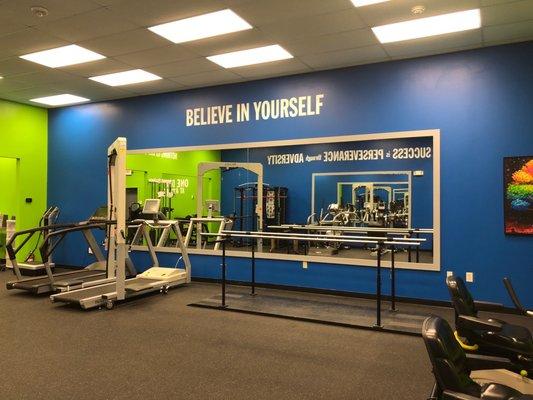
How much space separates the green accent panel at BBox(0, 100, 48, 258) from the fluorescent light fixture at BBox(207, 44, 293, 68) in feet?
16.0

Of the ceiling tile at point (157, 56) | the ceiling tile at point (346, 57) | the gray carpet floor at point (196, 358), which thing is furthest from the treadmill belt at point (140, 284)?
the ceiling tile at point (346, 57)

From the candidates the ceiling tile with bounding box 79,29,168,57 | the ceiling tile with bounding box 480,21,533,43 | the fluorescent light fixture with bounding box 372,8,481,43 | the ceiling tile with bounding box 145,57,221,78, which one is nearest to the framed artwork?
the ceiling tile with bounding box 480,21,533,43

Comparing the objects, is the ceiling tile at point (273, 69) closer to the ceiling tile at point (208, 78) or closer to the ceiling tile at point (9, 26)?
the ceiling tile at point (208, 78)

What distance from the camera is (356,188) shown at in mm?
8438

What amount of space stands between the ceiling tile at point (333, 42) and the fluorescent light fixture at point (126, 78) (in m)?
2.41

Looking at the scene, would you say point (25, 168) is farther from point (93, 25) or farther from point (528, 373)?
point (528, 373)

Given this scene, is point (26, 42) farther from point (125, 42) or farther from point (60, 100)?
point (60, 100)

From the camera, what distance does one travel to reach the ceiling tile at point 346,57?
549 centimetres

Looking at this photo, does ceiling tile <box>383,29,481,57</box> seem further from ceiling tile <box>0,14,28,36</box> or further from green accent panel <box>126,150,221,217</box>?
ceiling tile <box>0,14,28,36</box>

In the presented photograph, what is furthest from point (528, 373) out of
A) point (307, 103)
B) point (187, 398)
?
point (307, 103)

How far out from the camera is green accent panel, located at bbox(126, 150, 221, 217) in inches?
356

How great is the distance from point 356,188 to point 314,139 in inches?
96.3

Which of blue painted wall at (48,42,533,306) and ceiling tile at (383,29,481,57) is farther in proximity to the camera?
blue painted wall at (48,42,533,306)

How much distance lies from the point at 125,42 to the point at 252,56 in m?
1.63
